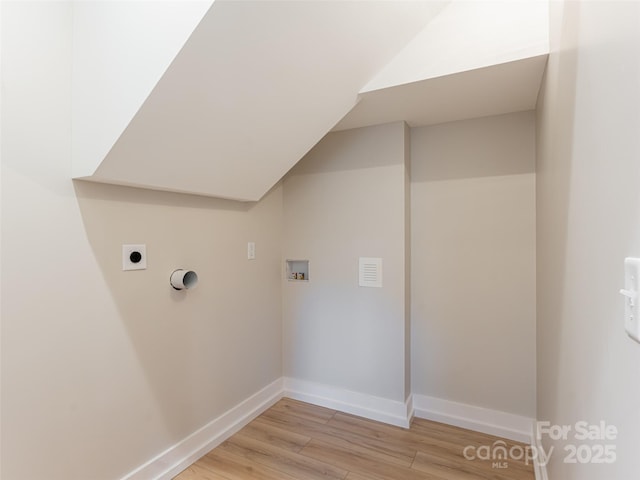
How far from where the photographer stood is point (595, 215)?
783mm

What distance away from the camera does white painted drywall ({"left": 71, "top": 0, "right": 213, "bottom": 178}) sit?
3.77 ft

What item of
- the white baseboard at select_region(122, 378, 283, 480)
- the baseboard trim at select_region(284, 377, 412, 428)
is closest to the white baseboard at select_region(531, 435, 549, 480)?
the baseboard trim at select_region(284, 377, 412, 428)

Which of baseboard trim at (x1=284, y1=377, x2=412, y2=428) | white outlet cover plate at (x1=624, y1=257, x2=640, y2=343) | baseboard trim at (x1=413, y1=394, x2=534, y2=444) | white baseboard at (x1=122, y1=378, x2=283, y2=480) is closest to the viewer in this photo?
white outlet cover plate at (x1=624, y1=257, x2=640, y2=343)

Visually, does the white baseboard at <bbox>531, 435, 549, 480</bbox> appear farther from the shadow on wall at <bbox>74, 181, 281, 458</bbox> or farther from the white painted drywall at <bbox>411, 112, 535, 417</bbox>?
the shadow on wall at <bbox>74, 181, 281, 458</bbox>

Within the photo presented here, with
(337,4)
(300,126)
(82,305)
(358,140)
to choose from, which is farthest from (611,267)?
(358,140)

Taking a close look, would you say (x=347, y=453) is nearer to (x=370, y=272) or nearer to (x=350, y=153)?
(x=370, y=272)

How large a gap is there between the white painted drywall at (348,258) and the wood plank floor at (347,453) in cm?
28

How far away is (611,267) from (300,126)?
157cm

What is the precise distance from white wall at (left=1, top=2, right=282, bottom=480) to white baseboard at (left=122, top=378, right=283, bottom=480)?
5 centimetres

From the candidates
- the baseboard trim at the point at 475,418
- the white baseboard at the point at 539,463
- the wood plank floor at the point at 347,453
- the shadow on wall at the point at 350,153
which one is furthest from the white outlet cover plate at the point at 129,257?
the white baseboard at the point at 539,463

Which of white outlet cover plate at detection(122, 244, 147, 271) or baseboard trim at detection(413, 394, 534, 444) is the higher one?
white outlet cover plate at detection(122, 244, 147, 271)

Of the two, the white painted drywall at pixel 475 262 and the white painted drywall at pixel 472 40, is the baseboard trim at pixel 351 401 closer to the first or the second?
the white painted drywall at pixel 475 262

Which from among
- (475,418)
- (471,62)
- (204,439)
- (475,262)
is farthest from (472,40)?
(204,439)

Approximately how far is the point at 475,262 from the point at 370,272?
720 millimetres
